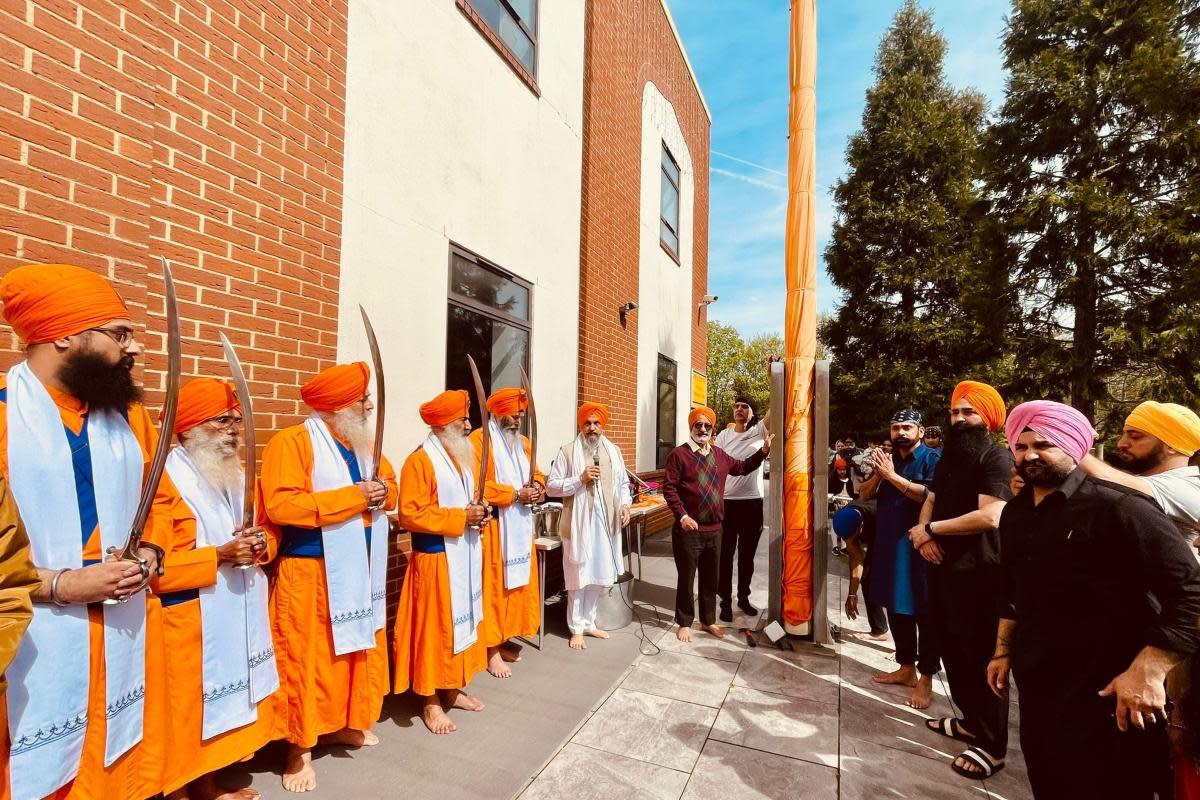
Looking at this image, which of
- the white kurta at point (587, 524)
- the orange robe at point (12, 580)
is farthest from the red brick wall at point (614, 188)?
the orange robe at point (12, 580)

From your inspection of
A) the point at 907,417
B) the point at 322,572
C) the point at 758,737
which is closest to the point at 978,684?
the point at 758,737

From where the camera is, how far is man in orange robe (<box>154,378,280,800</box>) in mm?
2287

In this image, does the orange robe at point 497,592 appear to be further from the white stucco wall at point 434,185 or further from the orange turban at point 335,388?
the orange turban at point 335,388

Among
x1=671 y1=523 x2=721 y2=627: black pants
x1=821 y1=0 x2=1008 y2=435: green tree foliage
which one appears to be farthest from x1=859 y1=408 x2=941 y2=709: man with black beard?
x1=821 y1=0 x2=1008 y2=435: green tree foliage

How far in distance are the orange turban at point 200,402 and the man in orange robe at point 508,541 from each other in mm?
1649

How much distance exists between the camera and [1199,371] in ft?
30.3

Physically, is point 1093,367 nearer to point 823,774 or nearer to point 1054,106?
point 1054,106

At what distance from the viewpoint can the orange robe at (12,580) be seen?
1.36 metres

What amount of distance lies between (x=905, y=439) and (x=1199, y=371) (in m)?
9.09

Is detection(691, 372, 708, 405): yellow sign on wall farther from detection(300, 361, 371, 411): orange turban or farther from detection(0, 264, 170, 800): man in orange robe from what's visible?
detection(0, 264, 170, 800): man in orange robe

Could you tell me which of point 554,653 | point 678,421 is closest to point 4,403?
point 554,653

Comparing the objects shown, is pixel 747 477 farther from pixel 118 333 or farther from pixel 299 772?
pixel 118 333

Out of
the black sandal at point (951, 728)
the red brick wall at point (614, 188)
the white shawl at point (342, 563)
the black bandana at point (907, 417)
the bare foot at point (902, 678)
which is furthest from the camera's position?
the red brick wall at point (614, 188)

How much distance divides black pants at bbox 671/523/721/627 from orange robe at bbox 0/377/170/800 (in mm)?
3658
